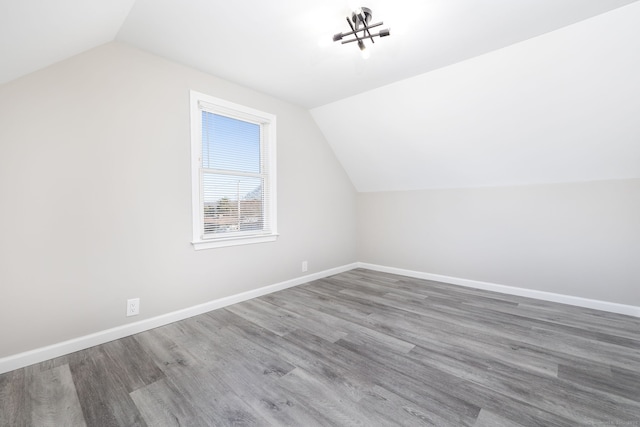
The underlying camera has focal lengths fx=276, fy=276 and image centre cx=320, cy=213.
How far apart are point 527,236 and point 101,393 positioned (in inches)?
166

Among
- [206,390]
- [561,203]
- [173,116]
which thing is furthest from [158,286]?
[561,203]

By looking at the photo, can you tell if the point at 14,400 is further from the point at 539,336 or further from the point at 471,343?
the point at 539,336

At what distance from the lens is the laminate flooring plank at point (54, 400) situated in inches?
56.4

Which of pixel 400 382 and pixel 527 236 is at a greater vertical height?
pixel 527 236

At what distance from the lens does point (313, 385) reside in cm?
171

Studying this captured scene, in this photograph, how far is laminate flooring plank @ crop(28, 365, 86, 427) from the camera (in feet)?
4.70

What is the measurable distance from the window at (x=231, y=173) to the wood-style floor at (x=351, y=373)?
93 centimetres

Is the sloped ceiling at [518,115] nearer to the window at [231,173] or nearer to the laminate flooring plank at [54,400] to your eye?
the window at [231,173]

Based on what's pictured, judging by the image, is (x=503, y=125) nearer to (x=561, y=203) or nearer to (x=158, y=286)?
(x=561, y=203)

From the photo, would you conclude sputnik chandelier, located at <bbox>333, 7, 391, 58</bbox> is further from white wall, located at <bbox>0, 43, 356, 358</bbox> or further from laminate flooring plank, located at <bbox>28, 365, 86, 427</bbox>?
laminate flooring plank, located at <bbox>28, 365, 86, 427</bbox>

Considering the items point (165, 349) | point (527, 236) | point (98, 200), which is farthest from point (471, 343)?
point (98, 200)

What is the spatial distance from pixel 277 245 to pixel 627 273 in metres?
3.74

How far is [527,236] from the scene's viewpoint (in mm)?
3301

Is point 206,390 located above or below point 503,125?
below
